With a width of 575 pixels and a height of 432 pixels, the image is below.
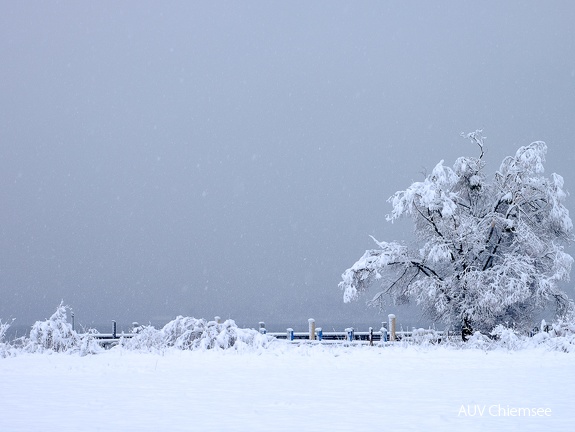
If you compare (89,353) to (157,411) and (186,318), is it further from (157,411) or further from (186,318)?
(157,411)

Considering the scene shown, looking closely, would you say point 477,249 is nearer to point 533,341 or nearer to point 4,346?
point 533,341

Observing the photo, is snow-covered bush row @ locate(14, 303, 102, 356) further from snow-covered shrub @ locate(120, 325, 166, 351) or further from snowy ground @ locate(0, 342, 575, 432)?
snowy ground @ locate(0, 342, 575, 432)

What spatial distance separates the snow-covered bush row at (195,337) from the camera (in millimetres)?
16828

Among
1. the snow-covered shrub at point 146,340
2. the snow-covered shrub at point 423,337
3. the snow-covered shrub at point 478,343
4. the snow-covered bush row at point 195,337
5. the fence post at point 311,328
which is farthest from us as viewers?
the fence post at point 311,328

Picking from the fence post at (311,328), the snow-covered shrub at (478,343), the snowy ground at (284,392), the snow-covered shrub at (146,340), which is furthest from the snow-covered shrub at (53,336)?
the fence post at (311,328)

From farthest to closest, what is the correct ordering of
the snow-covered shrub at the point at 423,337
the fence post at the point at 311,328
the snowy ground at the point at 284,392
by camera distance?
1. the fence post at the point at 311,328
2. the snow-covered shrub at the point at 423,337
3. the snowy ground at the point at 284,392

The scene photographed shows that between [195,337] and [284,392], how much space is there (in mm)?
9367

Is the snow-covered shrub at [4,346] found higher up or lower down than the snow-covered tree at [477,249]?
lower down

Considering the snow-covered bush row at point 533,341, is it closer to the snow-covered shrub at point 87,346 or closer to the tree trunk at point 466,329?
the tree trunk at point 466,329

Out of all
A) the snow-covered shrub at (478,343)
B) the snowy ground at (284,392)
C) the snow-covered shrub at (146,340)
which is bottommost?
the snowy ground at (284,392)

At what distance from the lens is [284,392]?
8.67 meters

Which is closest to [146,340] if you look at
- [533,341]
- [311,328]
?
[533,341]

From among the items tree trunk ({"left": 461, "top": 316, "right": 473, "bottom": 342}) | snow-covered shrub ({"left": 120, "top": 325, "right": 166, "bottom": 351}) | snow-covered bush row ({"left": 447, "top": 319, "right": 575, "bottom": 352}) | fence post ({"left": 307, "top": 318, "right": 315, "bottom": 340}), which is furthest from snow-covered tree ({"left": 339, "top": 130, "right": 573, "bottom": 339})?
snow-covered shrub ({"left": 120, "top": 325, "right": 166, "bottom": 351})

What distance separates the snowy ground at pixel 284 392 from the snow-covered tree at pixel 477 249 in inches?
265
